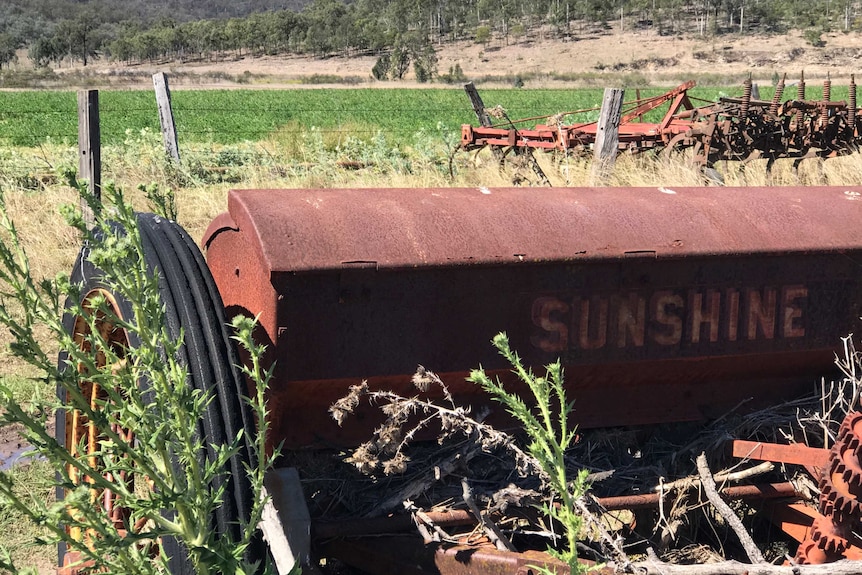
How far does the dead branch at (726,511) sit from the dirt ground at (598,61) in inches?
2220

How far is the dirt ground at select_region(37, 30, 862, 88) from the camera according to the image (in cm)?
6500

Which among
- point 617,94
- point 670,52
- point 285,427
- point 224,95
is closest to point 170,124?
point 617,94

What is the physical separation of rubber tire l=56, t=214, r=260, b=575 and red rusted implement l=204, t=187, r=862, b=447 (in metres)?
0.19

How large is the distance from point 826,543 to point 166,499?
5.72 feet

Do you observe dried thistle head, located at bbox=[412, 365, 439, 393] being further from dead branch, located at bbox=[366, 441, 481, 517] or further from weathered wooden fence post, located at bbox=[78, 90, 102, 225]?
weathered wooden fence post, located at bbox=[78, 90, 102, 225]

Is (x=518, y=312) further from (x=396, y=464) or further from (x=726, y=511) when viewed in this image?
(x=726, y=511)

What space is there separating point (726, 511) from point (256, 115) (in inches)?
1003

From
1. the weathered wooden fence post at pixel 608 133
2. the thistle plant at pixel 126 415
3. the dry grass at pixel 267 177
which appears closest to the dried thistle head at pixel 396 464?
the thistle plant at pixel 126 415

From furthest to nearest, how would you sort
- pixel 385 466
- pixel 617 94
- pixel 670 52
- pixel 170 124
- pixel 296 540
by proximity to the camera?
pixel 670 52
pixel 170 124
pixel 617 94
pixel 385 466
pixel 296 540

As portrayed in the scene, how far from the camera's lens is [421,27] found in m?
119

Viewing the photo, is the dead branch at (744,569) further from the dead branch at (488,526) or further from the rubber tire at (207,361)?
the rubber tire at (207,361)

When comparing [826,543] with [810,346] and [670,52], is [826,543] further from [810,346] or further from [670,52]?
[670,52]

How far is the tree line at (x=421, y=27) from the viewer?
9206cm

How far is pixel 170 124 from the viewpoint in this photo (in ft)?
33.7
